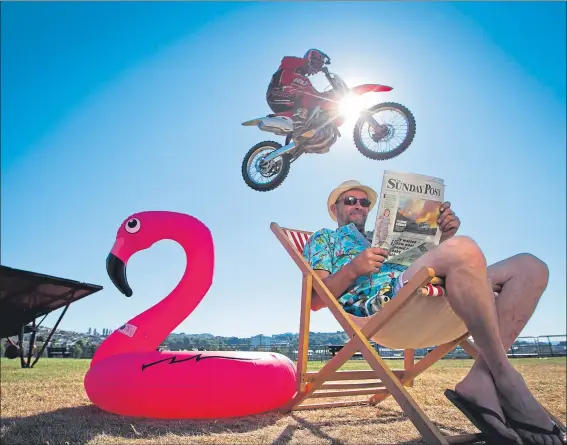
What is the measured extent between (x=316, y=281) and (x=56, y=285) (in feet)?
18.4

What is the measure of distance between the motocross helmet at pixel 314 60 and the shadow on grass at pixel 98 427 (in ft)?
12.6

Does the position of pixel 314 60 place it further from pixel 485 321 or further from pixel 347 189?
pixel 485 321

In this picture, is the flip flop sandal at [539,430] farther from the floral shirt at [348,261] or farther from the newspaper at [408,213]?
the newspaper at [408,213]

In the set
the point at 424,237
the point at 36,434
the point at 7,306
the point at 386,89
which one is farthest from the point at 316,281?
the point at 7,306

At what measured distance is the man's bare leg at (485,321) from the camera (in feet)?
4.21

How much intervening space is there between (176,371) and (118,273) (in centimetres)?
94

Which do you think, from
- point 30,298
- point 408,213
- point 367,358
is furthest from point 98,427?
point 30,298

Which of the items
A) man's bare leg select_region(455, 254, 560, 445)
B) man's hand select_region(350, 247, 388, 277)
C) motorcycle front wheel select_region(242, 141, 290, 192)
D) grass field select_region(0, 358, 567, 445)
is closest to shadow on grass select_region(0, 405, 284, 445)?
grass field select_region(0, 358, 567, 445)

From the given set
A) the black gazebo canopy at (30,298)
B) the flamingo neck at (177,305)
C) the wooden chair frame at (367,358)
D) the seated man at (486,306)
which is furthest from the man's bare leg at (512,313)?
the black gazebo canopy at (30,298)

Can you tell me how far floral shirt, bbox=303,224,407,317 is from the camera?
196 centimetres

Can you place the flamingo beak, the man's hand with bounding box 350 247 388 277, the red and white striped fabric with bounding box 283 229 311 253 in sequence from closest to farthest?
the man's hand with bounding box 350 247 388 277, the red and white striped fabric with bounding box 283 229 311 253, the flamingo beak

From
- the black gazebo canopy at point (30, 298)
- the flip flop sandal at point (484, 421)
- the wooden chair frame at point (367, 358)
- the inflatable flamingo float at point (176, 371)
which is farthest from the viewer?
the black gazebo canopy at point (30, 298)

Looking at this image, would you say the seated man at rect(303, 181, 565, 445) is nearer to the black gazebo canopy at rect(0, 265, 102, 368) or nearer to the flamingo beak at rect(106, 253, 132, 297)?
the flamingo beak at rect(106, 253, 132, 297)

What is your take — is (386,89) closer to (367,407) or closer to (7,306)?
(367,407)
